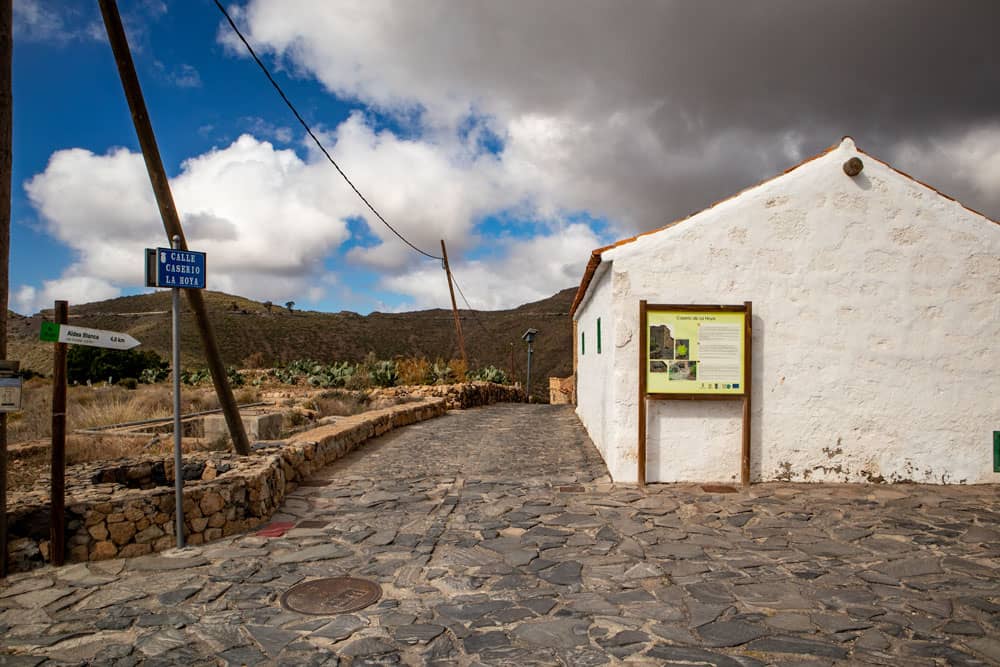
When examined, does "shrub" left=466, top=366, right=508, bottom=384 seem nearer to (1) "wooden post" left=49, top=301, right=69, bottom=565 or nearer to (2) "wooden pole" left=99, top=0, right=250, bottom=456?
(2) "wooden pole" left=99, top=0, right=250, bottom=456

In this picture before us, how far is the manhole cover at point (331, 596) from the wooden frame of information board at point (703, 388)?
3812mm

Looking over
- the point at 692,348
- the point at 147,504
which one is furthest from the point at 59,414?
the point at 692,348

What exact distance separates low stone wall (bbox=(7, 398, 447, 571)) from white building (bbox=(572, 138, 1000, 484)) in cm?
407

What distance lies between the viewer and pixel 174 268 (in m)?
5.25

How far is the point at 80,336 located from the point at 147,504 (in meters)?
1.51

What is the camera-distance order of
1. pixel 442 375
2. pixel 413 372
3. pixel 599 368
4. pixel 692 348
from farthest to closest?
1. pixel 442 375
2. pixel 413 372
3. pixel 599 368
4. pixel 692 348

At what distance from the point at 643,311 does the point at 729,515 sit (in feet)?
7.88

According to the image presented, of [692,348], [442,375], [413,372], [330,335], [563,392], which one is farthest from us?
[330,335]

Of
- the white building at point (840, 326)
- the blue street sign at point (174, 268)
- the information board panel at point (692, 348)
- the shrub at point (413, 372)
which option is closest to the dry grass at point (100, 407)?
the shrub at point (413, 372)

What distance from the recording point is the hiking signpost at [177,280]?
5145mm

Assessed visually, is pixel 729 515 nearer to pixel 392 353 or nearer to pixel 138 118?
pixel 138 118

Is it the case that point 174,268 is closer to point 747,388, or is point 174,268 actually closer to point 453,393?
point 747,388

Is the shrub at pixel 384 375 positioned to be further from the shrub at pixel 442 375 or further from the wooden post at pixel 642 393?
the wooden post at pixel 642 393

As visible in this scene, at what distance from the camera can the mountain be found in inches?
1523
